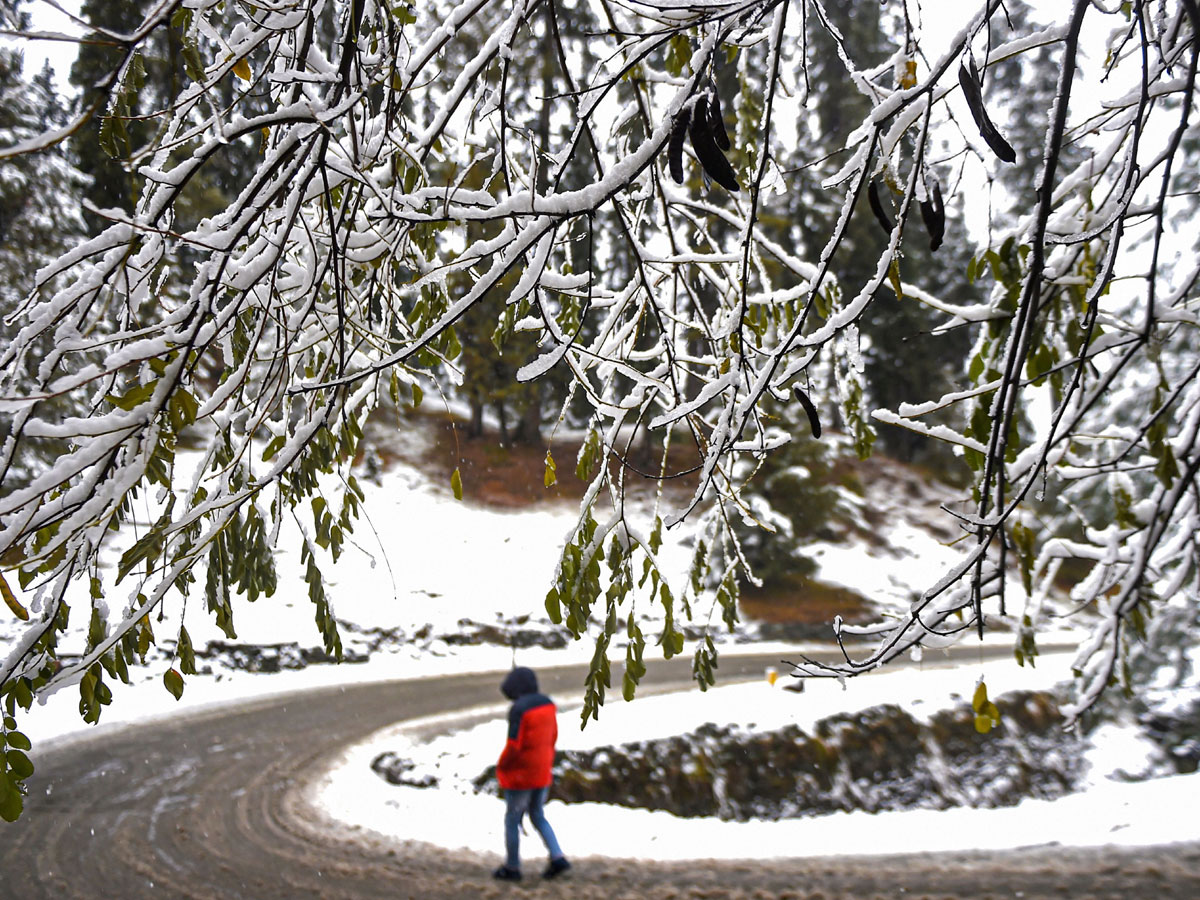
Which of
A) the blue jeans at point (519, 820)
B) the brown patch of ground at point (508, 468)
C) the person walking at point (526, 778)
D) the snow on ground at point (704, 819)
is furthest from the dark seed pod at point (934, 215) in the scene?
the brown patch of ground at point (508, 468)

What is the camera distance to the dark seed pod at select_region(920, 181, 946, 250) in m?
1.51

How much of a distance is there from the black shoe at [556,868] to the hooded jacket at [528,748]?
21.7 inches

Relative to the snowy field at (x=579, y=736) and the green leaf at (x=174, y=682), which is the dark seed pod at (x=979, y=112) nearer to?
the snowy field at (x=579, y=736)

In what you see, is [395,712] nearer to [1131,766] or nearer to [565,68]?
[1131,766]

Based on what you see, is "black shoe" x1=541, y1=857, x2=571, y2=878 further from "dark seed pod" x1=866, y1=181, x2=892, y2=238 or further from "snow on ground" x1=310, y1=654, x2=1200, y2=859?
"dark seed pod" x1=866, y1=181, x2=892, y2=238

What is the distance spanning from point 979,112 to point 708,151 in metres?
0.52

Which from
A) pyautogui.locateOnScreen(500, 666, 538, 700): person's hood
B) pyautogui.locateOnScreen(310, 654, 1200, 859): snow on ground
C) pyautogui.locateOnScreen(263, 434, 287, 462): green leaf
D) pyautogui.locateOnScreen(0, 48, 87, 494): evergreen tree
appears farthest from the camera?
pyautogui.locateOnScreen(0, 48, 87, 494): evergreen tree

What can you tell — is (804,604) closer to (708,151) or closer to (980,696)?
(980,696)

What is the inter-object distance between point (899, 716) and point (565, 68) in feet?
29.6

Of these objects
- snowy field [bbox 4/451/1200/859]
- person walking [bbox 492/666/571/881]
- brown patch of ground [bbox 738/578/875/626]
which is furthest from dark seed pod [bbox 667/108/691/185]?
brown patch of ground [bbox 738/578/875/626]

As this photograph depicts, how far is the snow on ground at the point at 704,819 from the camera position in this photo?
6391mm

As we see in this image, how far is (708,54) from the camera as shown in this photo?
1550 millimetres

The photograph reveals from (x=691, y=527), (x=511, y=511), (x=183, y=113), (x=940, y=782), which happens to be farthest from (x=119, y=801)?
(x=691, y=527)

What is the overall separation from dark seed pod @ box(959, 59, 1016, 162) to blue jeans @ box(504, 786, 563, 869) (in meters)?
5.24
